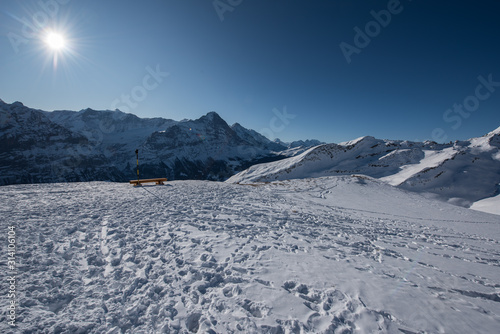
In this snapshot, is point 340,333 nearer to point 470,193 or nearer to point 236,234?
point 236,234

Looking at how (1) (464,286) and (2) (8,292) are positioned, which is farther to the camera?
(1) (464,286)

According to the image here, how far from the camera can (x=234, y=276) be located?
5.18 meters

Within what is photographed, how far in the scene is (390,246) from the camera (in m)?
8.57

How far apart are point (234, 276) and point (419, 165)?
50397 millimetres

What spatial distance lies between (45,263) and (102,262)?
1.49 meters

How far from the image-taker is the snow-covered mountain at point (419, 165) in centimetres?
3359

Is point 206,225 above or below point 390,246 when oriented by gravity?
above

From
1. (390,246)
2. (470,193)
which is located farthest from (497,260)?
(470,193)

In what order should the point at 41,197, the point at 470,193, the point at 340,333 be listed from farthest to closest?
the point at 470,193
the point at 41,197
the point at 340,333

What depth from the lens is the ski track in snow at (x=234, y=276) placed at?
3.87 meters

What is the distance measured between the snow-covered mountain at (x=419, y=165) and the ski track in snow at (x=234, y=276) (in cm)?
3183

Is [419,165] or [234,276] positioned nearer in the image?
[234,276]

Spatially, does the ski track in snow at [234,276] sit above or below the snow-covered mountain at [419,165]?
below

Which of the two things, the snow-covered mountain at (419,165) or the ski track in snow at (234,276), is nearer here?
the ski track in snow at (234,276)
